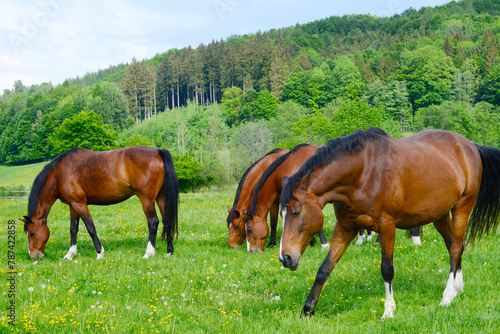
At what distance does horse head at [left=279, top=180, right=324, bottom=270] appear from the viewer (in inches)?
194

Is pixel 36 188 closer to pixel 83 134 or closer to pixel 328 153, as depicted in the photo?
pixel 328 153

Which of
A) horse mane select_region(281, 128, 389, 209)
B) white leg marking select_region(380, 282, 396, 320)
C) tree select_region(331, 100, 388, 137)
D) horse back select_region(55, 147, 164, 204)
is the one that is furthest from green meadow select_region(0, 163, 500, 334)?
tree select_region(331, 100, 388, 137)

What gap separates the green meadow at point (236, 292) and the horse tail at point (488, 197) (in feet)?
2.73

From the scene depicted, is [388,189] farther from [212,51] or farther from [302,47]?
[302,47]

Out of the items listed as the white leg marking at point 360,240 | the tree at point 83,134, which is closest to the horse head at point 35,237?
the white leg marking at point 360,240

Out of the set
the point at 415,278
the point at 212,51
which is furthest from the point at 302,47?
the point at 415,278

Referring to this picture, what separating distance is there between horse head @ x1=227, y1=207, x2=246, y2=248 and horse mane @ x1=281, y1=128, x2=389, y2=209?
4584 mm

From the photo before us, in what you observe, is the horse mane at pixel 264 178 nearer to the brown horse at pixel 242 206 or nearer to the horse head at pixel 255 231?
the horse head at pixel 255 231

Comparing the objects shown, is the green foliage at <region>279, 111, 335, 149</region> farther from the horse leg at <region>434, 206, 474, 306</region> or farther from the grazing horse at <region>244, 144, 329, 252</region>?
the horse leg at <region>434, 206, 474, 306</region>

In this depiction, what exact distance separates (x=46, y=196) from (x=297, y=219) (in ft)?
24.9

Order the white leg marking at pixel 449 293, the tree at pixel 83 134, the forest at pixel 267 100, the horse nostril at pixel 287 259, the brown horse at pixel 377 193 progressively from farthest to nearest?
1. the forest at pixel 267 100
2. the tree at pixel 83 134
3. the white leg marking at pixel 449 293
4. the brown horse at pixel 377 193
5. the horse nostril at pixel 287 259

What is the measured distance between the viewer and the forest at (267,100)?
73.4 m

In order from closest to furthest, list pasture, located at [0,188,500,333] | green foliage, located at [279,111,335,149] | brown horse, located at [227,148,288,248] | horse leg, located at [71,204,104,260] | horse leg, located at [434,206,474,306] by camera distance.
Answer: pasture, located at [0,188,500,333], horse leg, located at [434,206,474,306], horse leg, located at [71,204,104,260], brown horse, located at [227,148,288,248], green foliage, located at [279,111,335,149]

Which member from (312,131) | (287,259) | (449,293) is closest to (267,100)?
(312,131)
